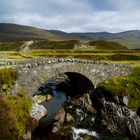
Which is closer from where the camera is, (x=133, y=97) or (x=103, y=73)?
(x=133, y=97)

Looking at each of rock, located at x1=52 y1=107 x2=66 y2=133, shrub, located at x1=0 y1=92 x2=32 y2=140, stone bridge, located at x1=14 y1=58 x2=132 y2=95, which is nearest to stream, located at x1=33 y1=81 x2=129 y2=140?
rock, located at x1=52 y1=107 x2=66 y2=133

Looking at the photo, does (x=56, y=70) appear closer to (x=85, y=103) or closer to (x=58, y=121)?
(x=58, y=121)

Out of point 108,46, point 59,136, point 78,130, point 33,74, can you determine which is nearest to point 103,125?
point 78,130

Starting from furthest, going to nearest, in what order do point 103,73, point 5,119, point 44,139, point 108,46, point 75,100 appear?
1. point 108,46
2. point 75,100
3. point 103,73
4. point 44,139
5. point 5,119

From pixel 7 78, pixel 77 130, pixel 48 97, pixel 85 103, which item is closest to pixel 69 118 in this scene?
pixel 77 130

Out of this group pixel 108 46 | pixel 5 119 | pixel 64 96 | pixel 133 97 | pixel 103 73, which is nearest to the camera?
pixel 5 119

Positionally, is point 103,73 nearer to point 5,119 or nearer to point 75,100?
point 75,100

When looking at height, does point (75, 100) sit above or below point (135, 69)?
below
